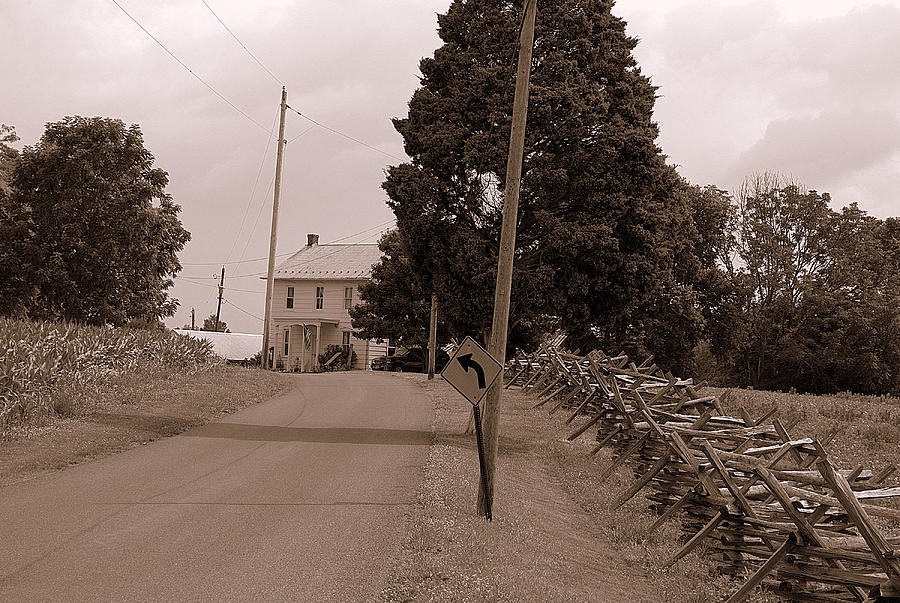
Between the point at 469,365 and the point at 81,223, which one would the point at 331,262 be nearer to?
the point at 81,223

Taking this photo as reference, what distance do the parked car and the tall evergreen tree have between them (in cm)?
3100

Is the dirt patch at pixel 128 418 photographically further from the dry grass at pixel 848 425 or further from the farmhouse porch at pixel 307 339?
the farmhouse porch at pixel 307 339

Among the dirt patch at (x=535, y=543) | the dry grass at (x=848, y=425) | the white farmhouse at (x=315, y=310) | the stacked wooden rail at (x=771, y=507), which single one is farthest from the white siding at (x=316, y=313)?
the stacked wooden rail at (x=771, y=507)

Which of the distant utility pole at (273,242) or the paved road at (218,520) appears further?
the distant utility pole at (273,242)

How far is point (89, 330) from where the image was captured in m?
24.4

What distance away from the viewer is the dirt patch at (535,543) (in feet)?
25.3

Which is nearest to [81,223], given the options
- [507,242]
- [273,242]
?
[273,242]

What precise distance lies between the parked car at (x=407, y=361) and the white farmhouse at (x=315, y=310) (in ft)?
6.15

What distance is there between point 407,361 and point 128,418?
32.2 m

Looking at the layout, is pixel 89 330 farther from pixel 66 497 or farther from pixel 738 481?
pixel 738 481

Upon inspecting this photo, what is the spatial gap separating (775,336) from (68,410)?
127ft

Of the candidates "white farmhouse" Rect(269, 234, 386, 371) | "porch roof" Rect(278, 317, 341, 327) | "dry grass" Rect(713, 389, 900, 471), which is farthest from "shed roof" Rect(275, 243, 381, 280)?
"dry grass" Rect(713, 389, 900, 471)

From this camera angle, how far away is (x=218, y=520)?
32.4ft

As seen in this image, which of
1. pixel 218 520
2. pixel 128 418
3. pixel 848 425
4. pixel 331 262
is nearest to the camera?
pixel 218 520
